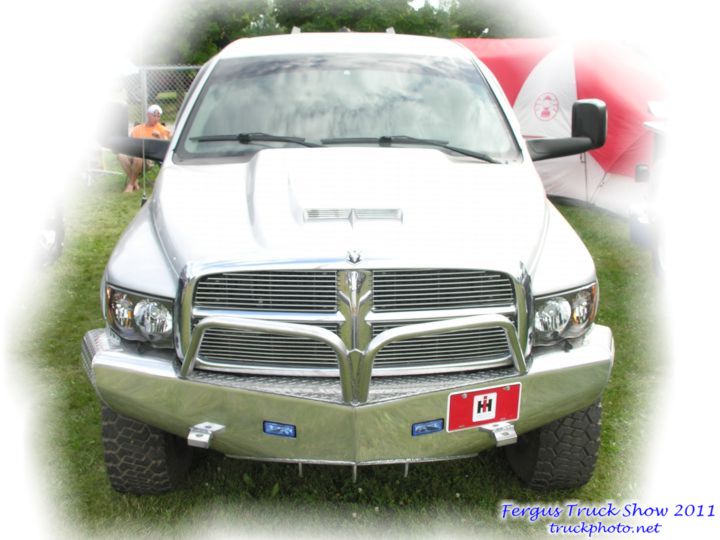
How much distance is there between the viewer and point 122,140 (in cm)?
433

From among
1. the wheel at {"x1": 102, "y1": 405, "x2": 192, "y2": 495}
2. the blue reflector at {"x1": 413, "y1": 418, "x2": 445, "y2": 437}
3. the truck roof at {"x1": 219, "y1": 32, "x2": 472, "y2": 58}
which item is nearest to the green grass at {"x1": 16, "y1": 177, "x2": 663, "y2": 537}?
the wheel at {"x1": 102, "y1": 405, "x2": 192, "y2": 495}

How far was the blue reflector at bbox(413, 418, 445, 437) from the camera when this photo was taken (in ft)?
9.23

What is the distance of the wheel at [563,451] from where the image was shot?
131 inches

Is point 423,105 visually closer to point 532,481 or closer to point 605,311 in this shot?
point 532,481

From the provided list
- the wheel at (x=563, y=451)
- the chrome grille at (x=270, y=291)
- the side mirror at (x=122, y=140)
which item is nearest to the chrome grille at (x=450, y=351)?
the chrome grille at (x=270, y=291)

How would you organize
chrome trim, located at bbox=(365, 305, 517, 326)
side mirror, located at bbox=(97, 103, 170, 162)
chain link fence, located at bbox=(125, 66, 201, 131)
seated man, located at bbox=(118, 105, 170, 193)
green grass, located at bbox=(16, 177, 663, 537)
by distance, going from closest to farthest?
1. chrome trim, located at bbox=(365, 305, 517, 326)
2. green grass, located at bbox=(16, 177, 663, 537)
3. side mirror, located at bbox=(97, 103, 170, 162)
4. seated man, located at bbox=(118, 105, 170, 193)
5. chain link fence, located at bbox=(125, 66, 201, 131)

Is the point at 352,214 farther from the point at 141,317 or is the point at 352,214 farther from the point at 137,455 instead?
the point at 137,455

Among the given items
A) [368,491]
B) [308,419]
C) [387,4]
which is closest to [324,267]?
[308,419]

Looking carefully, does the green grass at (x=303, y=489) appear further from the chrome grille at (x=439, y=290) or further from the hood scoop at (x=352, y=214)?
the hood scoop at (x=352, y=214)

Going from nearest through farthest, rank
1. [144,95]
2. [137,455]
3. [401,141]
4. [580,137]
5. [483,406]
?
[483,406] < [137,455] < [401,141] < [580,137] < [144,95]

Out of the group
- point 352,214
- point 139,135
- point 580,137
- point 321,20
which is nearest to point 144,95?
point 139,135

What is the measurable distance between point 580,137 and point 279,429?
270 centimetres

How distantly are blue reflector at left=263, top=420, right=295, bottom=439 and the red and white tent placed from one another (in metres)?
7.12

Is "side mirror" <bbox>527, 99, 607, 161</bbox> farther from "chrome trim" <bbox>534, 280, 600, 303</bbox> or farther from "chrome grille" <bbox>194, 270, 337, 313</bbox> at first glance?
"chrome grille" <bbox>194, 270, 337, 313</bbox>
